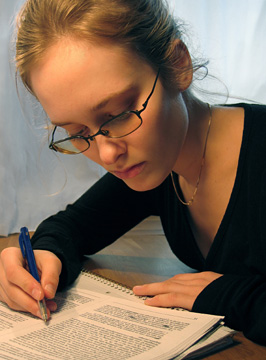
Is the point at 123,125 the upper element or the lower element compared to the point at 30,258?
upper

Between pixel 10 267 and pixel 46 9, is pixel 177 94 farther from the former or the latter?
pixel 10 267

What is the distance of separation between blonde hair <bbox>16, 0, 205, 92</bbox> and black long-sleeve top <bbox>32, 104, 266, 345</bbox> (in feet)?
0.81

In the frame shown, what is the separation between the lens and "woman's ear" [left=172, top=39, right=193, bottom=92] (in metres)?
0.88

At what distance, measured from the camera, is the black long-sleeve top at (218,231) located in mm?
730

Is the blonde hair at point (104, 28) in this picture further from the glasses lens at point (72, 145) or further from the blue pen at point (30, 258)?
the blue pen at point (30, 258)

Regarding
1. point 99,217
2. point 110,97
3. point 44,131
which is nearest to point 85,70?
point 110,97

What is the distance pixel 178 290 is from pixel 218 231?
0.65ft

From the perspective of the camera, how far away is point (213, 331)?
2.18 ft

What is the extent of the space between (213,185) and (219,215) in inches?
2.8

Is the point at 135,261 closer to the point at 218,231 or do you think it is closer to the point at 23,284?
the point at 218,231

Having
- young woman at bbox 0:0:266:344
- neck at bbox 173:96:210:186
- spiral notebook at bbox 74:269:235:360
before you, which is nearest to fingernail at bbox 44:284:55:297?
young woman at bbox 0:0:266:344

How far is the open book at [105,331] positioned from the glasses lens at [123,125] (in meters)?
0.31

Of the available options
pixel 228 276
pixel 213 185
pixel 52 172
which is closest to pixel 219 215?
pixel 213 185

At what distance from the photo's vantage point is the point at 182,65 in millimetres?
898
